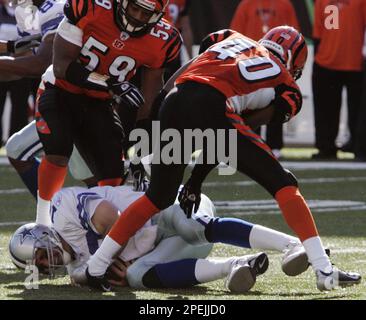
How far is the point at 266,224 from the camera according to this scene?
721 centimetres

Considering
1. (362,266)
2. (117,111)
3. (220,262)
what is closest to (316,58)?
(117,111)

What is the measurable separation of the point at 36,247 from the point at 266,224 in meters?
2.18

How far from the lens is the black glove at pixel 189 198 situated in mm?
5379

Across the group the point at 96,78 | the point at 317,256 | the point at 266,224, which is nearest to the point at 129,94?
the point at 96,78

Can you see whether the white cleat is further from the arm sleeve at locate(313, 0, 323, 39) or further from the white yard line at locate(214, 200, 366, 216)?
the arm sleeve at locate(313, 0, 323, 39)

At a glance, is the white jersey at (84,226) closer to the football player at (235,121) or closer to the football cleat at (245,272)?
the football player at (235,121)

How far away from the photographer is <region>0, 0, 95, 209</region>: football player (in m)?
6.55

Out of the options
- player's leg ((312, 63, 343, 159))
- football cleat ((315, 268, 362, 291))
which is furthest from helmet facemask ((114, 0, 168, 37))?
player's leg ((312, 63, 343, 159))

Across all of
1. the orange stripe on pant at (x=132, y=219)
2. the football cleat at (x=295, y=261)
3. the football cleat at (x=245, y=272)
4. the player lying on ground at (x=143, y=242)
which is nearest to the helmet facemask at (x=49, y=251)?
the player lying on ground at (x=143, y=242)

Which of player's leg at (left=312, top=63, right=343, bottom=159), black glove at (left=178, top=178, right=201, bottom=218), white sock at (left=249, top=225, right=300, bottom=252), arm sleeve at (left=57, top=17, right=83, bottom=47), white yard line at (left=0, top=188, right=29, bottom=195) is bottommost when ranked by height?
player's leg at (left=312, top=63, right=343, bottom=159)

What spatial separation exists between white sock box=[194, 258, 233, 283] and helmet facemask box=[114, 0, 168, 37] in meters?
1.34

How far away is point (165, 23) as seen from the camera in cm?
643

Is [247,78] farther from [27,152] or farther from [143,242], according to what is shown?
[27,152]

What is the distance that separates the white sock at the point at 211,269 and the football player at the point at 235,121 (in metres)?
0.17
